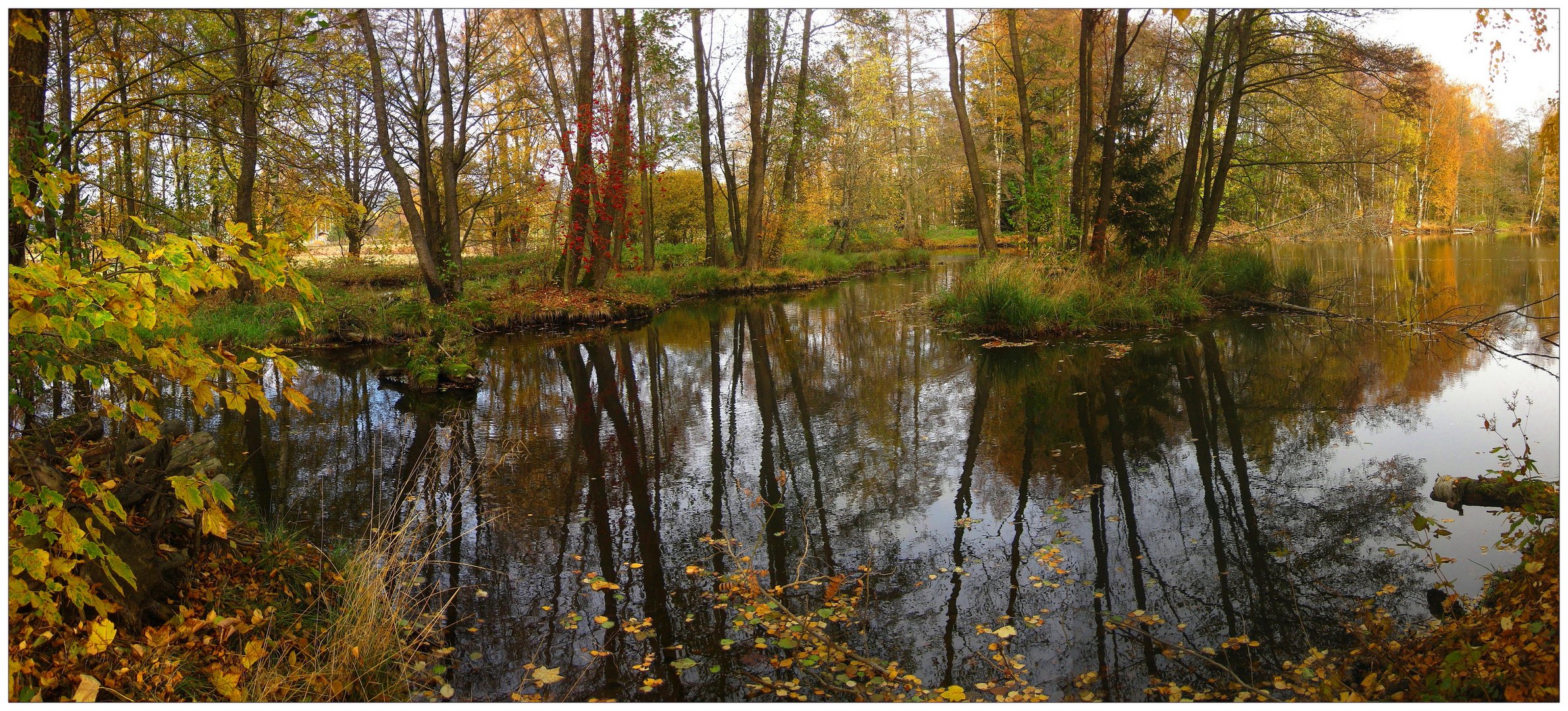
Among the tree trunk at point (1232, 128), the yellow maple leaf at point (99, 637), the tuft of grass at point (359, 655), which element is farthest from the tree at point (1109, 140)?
the yellow maple leaf at point (99, 637)

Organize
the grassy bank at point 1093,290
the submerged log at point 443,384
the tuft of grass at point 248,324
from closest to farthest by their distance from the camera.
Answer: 1. the submerged log at point 443,384
2. the tuft of grass at point 248,324
3. the grassy bank at point 1093,290

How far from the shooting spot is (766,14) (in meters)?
21.1

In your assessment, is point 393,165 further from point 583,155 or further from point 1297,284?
point 1297,284

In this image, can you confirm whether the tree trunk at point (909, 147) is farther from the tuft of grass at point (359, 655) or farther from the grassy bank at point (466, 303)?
the tuft of grass at point (359, 655)

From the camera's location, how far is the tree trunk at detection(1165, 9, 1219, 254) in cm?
1470

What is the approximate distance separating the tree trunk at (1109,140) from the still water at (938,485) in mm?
3126

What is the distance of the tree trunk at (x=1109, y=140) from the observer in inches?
556

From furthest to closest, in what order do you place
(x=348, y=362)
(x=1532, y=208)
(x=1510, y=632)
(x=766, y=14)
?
(x=766, y=14)
(x=1532, y=208)
(x=348, y=362)
(x=1510, y=632)

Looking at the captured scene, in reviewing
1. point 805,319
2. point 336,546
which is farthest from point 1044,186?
point 336,546

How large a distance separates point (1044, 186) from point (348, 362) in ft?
42.9

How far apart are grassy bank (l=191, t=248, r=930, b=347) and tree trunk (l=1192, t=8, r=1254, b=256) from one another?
10.9 metres

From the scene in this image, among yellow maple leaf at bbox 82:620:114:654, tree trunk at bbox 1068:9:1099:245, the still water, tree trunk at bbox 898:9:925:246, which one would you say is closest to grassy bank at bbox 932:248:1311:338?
the still water

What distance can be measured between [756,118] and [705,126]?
1.34 m

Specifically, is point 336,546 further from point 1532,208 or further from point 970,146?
point 1532,208
